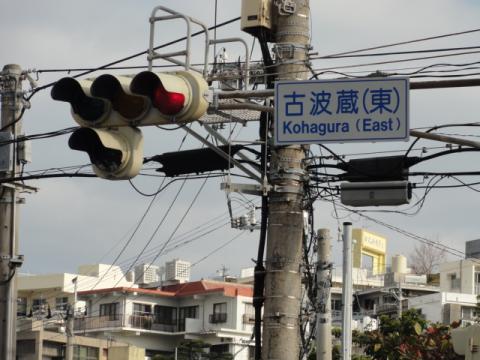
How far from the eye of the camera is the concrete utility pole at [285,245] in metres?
14.3

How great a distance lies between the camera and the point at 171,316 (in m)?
75.7

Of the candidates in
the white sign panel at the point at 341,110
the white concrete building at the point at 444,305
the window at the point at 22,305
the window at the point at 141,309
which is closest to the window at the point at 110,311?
the window at the point at 141,309

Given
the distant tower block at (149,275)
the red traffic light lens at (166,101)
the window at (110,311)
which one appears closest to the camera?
the red traffic light lens at (166,101)

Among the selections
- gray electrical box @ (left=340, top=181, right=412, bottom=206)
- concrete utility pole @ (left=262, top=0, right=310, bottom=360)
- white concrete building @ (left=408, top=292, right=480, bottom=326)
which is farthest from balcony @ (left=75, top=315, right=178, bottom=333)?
gray electrical box @ (left=340, top=181, right=412, bottom=206)

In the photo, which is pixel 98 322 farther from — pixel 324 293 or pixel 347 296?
pixel 324 293

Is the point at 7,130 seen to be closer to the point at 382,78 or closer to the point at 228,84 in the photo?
the point at 228,84

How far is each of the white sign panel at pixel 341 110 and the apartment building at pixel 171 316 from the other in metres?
58.0

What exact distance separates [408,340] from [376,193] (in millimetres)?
28403

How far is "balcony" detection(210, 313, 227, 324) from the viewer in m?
72.9

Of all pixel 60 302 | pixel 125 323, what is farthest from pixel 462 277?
pixel 60 302

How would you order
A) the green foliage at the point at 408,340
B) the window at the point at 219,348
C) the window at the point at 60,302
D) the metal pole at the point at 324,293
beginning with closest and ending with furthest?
1. the metal pole at the point at 324,293
2. the green foliage at the point at 408,340
3. the window at the point at 219,348
4. the window at the point at 60,302

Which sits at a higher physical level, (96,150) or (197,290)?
(96,150)

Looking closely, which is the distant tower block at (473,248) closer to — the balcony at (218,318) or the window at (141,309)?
the balcony at (218,318)

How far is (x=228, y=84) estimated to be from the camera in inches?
609
